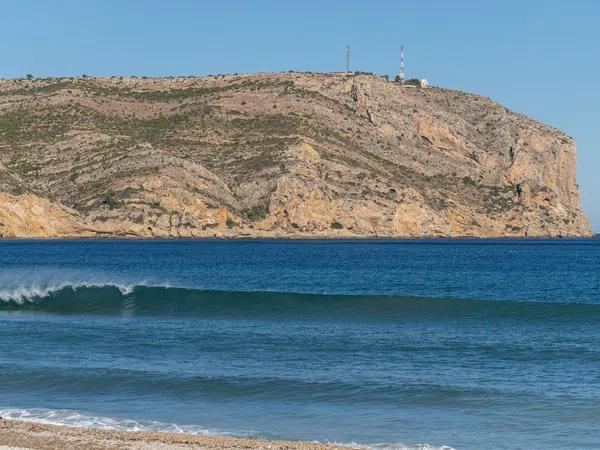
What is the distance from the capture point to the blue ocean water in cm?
1933

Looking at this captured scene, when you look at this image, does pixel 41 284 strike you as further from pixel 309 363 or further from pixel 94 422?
pixel 94 422

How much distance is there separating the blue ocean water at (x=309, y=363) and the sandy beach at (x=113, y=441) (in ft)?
3.45

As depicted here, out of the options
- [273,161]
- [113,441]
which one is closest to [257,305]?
[113,441]

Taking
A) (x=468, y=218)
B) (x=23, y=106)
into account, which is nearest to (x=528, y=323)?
(x=468, y=218)

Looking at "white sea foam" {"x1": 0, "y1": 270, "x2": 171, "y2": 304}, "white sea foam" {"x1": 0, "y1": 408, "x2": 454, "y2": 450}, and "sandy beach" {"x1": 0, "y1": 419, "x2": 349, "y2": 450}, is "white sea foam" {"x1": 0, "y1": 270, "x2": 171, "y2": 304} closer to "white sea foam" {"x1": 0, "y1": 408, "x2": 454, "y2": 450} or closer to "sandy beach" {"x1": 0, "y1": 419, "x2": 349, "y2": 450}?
"white sea foam" {"x1": 0, "y1": 408, "x2": 454, "y2": 450}

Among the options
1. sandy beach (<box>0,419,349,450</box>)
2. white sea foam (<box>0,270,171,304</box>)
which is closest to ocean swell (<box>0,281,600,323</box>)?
white sea foam (<box>0,270,171,304</box>)

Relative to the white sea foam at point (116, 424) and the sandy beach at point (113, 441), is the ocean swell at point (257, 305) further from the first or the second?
the sandy beach at point (113, 441)

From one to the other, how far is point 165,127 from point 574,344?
5448 inches

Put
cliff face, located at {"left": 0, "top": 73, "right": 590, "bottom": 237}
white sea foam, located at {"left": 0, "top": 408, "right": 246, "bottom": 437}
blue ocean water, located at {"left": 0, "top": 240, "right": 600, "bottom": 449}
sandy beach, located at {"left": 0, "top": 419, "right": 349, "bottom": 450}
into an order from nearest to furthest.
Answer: sandy beach, located at {"left": 0, "top": 419, "right": 349, "bottom": 450} → white sea foam, located at {"left": 0, "top": 408, "right": 246, "bottom": 437} → blue ocean water, located at {"left": 0, "top": 240, "right": 600, "bottom": 449} → cliff face, located at {"left": 0, "top": 73, "right": 590, "bottom": 237}

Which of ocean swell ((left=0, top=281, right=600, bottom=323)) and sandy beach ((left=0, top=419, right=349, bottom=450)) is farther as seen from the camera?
ocean swell ((left=0, top=281, right=600, bottom=323))

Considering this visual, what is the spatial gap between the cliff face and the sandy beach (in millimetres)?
112444

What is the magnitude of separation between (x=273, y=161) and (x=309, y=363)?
116839 millimetres

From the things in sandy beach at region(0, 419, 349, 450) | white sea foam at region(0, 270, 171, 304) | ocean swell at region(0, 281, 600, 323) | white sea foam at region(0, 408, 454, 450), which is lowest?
sandy beach at region(0, 419, 349, 450)

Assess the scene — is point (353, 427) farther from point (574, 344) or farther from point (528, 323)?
point (528, 323)
